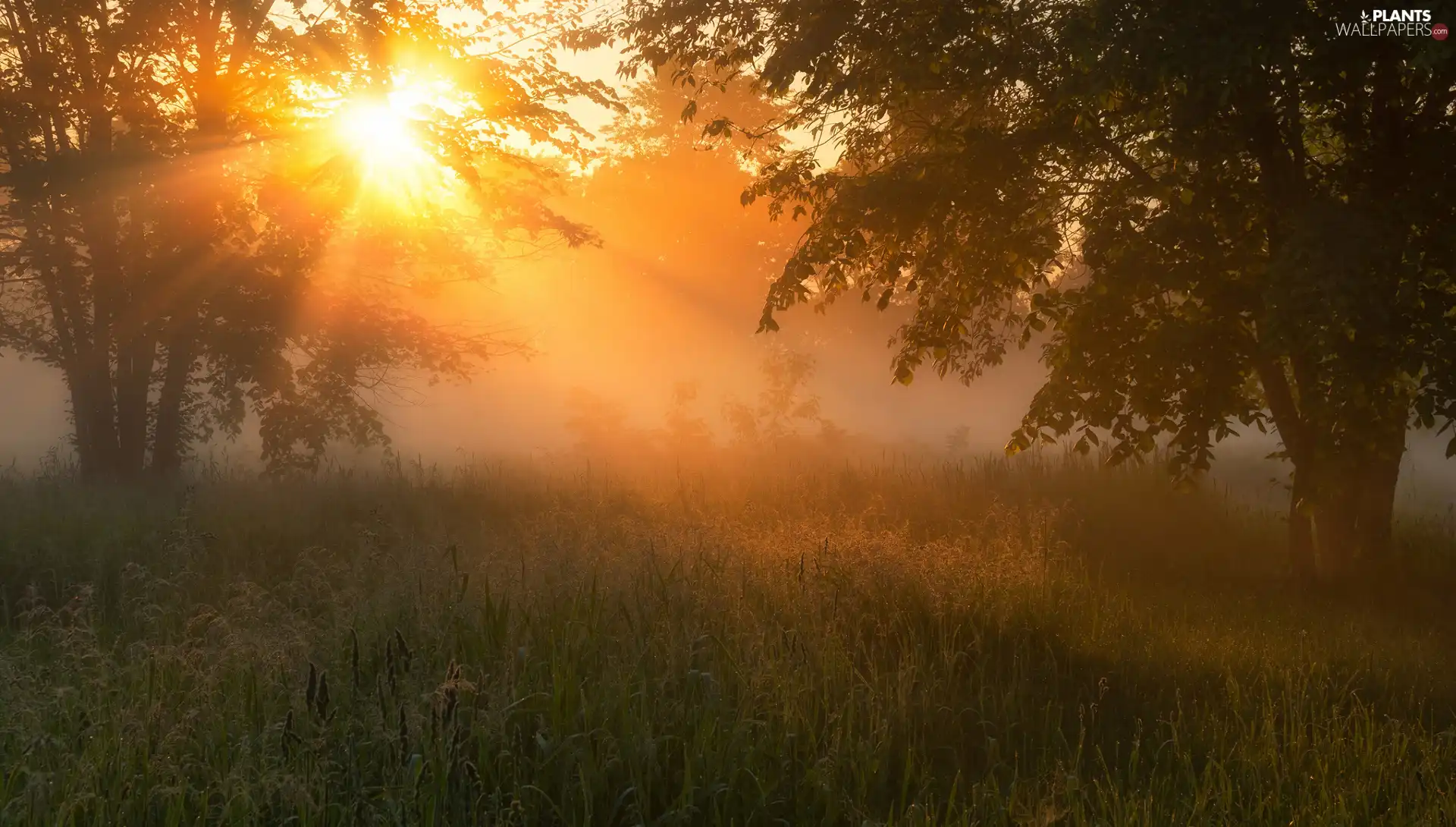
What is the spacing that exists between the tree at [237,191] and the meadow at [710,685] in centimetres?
602

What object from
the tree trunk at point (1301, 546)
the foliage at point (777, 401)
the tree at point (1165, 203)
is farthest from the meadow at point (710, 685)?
the foliage at point (777, 401)

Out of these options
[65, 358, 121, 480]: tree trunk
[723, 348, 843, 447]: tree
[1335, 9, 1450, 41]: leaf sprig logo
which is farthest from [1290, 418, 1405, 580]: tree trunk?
[723, 348, 843, 447]: tree

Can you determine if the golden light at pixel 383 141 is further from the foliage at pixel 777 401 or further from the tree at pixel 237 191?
the foliage at pixel 777 401

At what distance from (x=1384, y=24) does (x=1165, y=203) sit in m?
2.03

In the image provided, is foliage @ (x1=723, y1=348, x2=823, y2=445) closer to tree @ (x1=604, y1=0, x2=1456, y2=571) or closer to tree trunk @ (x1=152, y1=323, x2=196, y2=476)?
tree trunk @ (x1=152, y1=323, x2=196, y2=476)

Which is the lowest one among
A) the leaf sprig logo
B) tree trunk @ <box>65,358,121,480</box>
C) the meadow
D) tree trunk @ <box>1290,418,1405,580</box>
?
the meadow

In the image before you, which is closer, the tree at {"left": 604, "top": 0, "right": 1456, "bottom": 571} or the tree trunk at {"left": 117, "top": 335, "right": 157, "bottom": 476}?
the tree at {"left": 604, "top": 0, "right": 1456, "bottom": 571}

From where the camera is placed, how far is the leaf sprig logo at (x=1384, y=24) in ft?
25.1

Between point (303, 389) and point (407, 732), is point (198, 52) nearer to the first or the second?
point (303, 389)

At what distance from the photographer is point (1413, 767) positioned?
483 centimetres

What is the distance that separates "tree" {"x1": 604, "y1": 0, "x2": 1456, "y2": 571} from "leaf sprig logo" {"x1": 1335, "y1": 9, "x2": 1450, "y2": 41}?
2.3 inches

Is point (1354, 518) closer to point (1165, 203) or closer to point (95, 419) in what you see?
point (1165, 203)

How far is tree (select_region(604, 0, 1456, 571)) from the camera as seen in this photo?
7992mm

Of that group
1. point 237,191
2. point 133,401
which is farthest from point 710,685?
point 133,401
